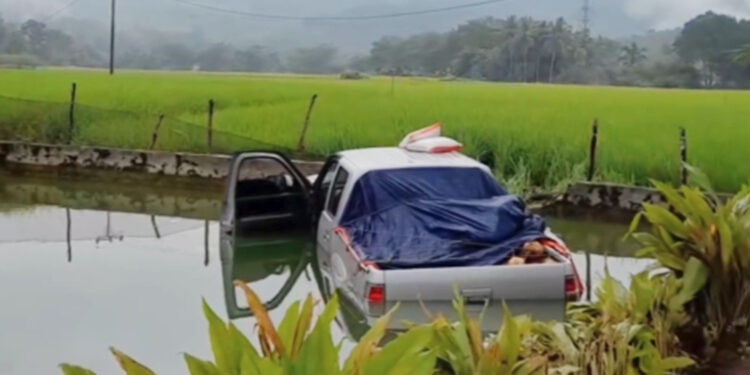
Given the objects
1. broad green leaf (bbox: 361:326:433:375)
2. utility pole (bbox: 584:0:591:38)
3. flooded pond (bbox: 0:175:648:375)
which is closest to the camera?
broad green leaf (bbox: 361:326:433:375)

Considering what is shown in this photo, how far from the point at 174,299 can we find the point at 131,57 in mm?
15648

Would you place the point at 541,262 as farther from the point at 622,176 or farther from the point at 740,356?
the point at 622,176

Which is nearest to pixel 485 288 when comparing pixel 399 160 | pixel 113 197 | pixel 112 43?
pixel 399 160

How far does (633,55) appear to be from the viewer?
1709 cm

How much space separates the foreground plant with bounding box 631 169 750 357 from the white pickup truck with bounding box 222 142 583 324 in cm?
168

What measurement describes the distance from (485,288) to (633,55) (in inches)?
527

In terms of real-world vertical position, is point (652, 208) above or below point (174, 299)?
above

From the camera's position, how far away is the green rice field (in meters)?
11.2

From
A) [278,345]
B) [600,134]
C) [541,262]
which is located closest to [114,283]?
[541,262]

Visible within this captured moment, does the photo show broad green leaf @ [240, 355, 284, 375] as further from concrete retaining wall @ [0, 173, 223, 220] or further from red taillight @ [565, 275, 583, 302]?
concrete retaining wall @ [0, 173, 223, 220]

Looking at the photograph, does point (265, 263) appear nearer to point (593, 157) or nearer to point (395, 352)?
point (593, 157)

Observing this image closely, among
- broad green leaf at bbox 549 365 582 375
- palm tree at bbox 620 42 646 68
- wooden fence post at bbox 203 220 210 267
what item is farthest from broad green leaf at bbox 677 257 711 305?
palm tree at bbox 620 42 646 68

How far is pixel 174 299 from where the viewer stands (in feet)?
19.4

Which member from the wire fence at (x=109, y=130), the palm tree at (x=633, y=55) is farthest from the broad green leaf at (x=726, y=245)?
the palm tree at (x=633, y=55)
